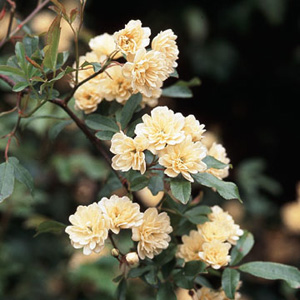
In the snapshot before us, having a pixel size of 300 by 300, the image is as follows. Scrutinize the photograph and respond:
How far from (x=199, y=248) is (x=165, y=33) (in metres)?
0.35

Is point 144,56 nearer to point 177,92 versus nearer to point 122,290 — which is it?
point 177,92

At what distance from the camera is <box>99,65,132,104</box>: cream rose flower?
0.81 meters

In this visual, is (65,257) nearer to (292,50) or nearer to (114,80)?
(114,80)

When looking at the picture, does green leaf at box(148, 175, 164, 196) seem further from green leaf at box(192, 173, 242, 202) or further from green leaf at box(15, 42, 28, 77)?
green leaf at box(15, 42, 28, 77)

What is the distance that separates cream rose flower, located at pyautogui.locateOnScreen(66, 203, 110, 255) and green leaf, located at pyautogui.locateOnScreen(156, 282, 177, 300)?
153 millimetres

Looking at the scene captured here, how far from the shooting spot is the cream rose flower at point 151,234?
0.71 meters

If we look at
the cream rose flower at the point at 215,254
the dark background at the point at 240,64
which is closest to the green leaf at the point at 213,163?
the cream rose flower at the point at 215,254

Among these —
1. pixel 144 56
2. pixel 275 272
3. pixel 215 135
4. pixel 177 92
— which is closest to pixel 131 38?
pixel 144 56

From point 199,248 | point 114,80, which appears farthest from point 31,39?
point 199,248

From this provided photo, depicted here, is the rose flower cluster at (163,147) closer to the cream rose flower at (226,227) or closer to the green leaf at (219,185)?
the green leaf at (219,185)

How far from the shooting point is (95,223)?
0.68m

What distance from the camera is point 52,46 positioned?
0.71 metres

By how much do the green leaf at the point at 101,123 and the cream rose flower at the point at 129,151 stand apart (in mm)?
92

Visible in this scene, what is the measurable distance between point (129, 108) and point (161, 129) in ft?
0.40
